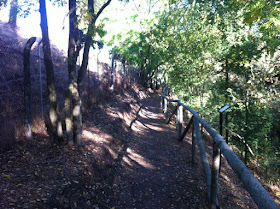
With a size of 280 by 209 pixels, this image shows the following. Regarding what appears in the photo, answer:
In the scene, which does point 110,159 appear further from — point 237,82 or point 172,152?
point 237,82

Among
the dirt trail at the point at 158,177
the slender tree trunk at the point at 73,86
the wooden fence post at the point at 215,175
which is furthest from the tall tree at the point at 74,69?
the wooden fence post at the point at 215,175

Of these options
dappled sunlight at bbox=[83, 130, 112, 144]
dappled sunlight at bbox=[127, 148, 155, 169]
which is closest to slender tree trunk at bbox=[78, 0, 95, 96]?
dappled sunlight at bbox=[83, 130, 112, 144]

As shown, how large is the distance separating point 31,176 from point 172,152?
3923mm

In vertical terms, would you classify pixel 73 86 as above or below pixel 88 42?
below

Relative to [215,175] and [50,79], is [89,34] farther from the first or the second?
[215,175]

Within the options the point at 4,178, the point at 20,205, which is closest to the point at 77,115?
the point at 4,178

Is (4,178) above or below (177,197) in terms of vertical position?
above

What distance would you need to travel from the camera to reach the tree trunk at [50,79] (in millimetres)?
5055

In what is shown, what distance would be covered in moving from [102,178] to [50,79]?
8.70 feet

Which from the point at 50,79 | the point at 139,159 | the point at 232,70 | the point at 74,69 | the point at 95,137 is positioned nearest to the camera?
the point at 50,79

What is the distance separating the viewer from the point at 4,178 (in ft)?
12.2

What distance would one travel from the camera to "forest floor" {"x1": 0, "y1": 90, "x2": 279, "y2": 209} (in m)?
3.48

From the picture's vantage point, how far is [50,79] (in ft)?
17.2

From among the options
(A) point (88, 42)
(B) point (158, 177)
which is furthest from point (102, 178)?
(A) point (88, 42)
